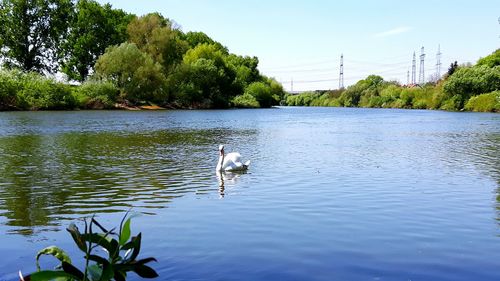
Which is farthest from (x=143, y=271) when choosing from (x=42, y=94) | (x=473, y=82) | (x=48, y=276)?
(x=473, y=82)

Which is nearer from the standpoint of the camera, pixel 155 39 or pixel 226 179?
pixel 226 179

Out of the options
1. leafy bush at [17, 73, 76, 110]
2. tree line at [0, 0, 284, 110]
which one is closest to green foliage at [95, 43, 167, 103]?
tree line at [0, 0, 284, 110]

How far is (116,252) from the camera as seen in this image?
3242mm

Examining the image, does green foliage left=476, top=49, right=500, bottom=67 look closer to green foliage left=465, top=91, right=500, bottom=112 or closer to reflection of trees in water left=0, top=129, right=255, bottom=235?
green foliage left=465, top=91, right=500, bottom=112

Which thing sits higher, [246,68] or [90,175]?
[246,68]

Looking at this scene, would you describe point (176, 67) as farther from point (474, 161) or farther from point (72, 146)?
point (474, 161)

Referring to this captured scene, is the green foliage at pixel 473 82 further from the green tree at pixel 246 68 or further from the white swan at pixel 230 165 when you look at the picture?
the white swan at pixel 230 165

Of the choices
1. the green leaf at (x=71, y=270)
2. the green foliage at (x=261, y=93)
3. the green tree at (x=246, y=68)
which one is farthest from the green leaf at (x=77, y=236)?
the green tree at (x=246, y=68)

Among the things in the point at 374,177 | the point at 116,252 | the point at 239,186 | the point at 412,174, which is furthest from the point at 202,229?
the point at 412,174

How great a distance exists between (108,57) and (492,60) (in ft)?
257

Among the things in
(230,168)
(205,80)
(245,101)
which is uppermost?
(205,80)

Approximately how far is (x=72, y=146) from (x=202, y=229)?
59.1ft

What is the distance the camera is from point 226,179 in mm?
16250

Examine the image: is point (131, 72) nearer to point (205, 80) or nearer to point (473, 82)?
point (205, 80)
